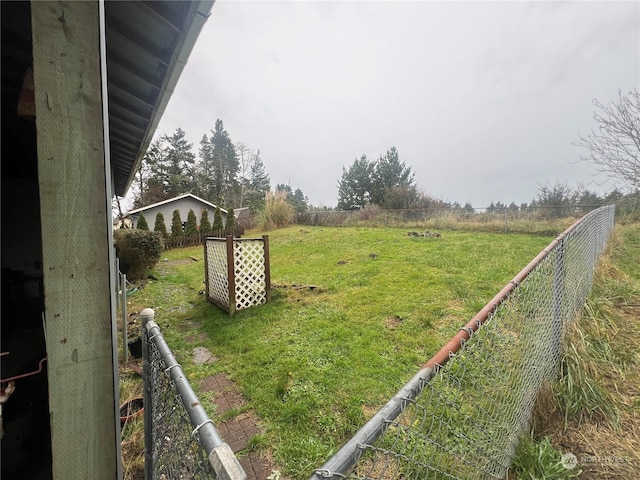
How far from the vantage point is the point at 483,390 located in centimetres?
158

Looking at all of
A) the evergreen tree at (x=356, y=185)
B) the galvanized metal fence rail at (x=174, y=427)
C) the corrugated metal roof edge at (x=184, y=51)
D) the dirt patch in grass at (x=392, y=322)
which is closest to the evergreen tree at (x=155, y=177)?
the evergreen tree at (x=356, y=185)

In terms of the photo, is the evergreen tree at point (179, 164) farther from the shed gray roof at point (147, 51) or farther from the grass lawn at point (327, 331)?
the shed gray roof at point (147, 51)

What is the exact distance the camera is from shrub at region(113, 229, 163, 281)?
7.66 m

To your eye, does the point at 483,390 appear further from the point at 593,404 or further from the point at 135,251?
the point at 135,251

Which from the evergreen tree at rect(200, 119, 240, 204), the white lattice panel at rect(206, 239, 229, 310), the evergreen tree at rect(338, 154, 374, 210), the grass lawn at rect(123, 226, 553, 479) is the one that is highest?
the evergreen tree at rect(200, 119, 240, 204)

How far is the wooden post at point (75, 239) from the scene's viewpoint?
97cm

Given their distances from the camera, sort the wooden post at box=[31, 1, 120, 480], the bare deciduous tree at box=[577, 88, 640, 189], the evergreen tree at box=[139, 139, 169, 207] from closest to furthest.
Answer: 1. the wooden post at box=[31, 1, 120, 480]
2. the bare deciduous tree at box=[577, 88, 640, 189]
3. the evergreen tree at box=[139, 139, 169, 207]

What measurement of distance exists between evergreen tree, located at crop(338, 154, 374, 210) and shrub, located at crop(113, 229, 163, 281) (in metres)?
23.2

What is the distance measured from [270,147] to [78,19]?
38.0 metres

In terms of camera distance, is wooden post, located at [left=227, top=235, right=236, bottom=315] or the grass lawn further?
wooden post, located at [left=227, top=235, right=236, bottom=315]

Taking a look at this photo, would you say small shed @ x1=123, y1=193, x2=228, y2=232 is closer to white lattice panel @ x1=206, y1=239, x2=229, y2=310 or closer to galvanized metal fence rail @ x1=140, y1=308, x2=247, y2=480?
white lattice panel @ x1=206, y1=239, x2=229, y2=310

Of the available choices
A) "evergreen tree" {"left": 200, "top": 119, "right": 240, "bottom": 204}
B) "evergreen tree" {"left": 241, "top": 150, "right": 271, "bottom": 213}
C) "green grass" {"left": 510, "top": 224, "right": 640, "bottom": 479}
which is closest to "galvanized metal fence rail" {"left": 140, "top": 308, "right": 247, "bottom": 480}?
"green grass" {"left": 510, "top": 224, "right": 640, "bottom": 479}

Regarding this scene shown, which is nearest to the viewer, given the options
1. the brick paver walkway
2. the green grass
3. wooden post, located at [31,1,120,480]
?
wooden post, located at [31,1,120,480]

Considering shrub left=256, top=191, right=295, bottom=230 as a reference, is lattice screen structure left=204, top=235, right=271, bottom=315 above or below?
below
